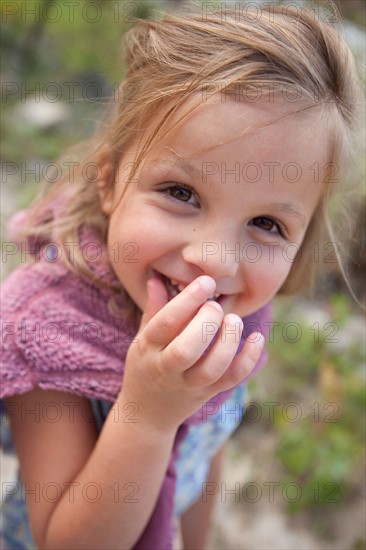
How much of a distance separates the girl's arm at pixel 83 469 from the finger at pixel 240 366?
0.41 feet

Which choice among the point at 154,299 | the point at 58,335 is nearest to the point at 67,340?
the point at 58,335

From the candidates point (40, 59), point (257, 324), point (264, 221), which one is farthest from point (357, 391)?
point (40, 59)

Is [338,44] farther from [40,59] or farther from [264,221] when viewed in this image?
[40,59]

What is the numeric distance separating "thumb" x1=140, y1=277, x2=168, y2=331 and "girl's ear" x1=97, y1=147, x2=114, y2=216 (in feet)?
0.64

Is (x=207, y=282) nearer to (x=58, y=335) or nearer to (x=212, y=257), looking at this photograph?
(x=212, y=257)

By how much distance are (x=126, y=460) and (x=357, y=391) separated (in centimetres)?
136

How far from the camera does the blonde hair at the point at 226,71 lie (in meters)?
0.94

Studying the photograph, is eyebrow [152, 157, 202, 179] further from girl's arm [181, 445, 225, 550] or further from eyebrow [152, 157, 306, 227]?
girl's arm [181, 445, 225, 550]

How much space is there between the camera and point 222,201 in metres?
0.94

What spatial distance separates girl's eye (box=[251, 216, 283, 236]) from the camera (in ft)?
3.30

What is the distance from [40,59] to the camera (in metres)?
4.49

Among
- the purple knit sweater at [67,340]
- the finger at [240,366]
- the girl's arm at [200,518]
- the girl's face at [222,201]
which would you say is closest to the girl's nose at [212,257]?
the girl's face at [222,201]

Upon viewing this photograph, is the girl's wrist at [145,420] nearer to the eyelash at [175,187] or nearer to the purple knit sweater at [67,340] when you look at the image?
the purple knit sweater at [67,340]

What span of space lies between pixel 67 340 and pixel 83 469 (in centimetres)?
20
